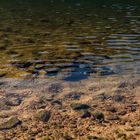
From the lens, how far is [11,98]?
1239 cm

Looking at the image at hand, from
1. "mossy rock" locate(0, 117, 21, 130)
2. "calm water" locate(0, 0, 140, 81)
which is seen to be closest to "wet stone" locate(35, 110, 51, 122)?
"mossy rock" locate(0, 117, 21, 130)

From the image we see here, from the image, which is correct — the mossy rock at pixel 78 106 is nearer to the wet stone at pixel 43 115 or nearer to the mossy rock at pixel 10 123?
the wet stone at pixel 43 115

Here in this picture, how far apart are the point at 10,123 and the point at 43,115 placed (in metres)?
1.17

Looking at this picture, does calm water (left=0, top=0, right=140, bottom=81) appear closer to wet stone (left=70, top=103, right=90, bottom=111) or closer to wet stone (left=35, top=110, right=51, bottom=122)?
wet stone (left=70, top=103, right=90, bottom=111)

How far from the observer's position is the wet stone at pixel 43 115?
1072 centimetres

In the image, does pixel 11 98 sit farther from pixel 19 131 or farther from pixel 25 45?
pixel 25 45

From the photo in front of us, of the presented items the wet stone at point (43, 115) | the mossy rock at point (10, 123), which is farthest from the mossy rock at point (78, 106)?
the mossy rock at point (10, 123)

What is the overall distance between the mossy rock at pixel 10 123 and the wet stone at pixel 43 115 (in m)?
0.70

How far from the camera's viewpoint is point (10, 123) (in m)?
10.3

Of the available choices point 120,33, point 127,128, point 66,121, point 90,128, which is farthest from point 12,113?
point 120,33

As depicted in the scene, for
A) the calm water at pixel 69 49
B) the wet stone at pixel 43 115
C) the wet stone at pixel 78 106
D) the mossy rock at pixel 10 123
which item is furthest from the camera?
the calm water at pixel 69 49

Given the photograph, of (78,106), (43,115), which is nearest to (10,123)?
(43,115)

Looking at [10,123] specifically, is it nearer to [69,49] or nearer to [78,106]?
Answer: [78,106]

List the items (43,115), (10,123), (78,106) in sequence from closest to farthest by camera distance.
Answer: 1. (10,123)
2. (43,115)
3. (78,106)
